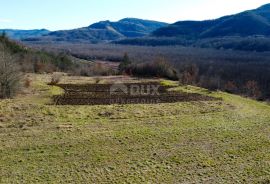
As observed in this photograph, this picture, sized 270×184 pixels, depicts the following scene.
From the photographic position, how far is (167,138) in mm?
28875

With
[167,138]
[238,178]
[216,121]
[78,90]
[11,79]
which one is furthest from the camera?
[78,90]

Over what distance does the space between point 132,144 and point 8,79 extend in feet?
74.9

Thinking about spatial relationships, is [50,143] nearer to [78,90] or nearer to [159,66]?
[78,90]

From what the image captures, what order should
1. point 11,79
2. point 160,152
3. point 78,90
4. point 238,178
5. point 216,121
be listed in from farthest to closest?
point 78,90, point 11,79, point 216,121, point 160,152, point 238,178

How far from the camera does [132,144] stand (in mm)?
27484

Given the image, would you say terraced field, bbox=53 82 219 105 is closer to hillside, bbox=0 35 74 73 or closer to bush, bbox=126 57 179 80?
bush, bbox=126 57 179 80

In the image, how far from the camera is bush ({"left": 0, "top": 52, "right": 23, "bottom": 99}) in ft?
145

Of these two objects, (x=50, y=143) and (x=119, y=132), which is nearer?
(x=50, y=143)

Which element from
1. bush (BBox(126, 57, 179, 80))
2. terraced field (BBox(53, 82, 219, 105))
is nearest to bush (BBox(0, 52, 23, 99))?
terraced field (BBox(53, 82, 219, 105))

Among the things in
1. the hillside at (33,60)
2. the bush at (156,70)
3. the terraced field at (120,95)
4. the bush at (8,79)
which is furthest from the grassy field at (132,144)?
the hillside at (33,60)

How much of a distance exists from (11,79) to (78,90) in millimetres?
9197

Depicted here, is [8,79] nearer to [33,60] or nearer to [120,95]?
[120,95]

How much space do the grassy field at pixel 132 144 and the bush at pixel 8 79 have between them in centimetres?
683

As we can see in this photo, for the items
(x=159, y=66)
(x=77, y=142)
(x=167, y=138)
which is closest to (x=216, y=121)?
(x=167, y=138)
